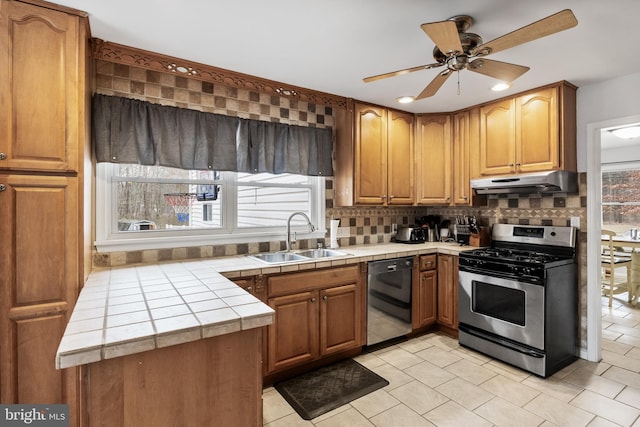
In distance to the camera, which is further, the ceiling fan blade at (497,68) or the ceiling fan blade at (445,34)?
the ceiling fan blade at (497,68)

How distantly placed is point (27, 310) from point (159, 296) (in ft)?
2.53

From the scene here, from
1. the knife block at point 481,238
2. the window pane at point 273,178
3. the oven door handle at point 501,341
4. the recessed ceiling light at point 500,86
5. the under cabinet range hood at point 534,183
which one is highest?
the recessed ceiling light at point 500,86

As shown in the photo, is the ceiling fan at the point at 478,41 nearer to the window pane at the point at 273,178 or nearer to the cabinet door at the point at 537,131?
the cabinet door at the point at 537,131

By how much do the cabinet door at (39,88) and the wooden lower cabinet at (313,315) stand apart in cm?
149

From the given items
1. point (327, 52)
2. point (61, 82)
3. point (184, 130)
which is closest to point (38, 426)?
point (61, 82)

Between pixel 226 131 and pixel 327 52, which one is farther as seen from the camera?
pixel 226 131

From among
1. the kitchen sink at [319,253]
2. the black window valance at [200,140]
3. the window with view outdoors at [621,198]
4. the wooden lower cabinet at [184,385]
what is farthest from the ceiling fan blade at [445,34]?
the window with view outdoors at [621,198]

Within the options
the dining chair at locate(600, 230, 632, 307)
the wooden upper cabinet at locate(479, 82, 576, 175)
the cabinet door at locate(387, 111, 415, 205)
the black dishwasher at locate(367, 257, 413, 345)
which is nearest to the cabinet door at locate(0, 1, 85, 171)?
the black dishwasher at locate(367, 257, 413, 345)

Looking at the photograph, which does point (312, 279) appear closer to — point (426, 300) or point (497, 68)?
point (426, 300)

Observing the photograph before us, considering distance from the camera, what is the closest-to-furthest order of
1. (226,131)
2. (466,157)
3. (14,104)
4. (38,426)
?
(38,426) → (14,104) → (226,131) → (466,157)

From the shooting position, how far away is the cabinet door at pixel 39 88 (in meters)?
1.68

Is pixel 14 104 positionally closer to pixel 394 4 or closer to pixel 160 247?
pixel 160 247

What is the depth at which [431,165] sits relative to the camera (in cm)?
366

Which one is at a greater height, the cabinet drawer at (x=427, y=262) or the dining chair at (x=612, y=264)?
the cabinet drawer at (x=427, y=262)
